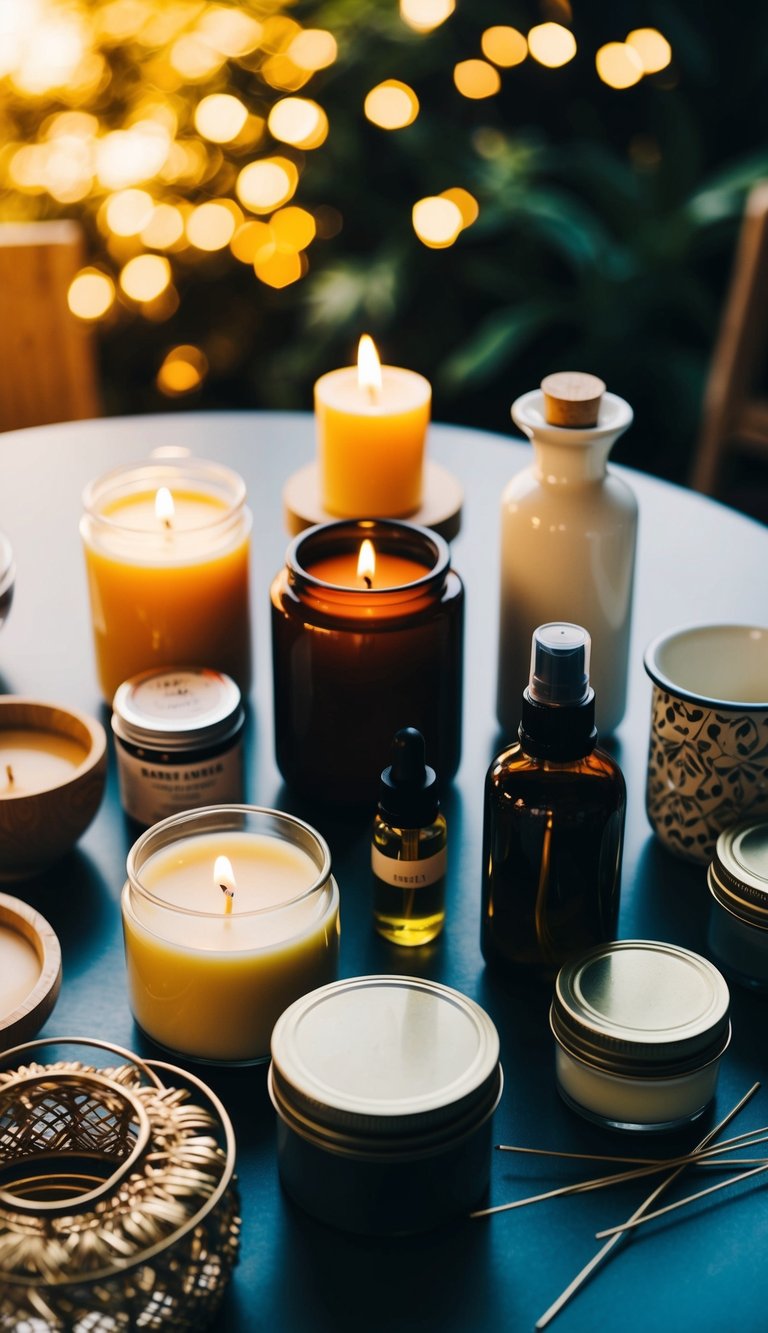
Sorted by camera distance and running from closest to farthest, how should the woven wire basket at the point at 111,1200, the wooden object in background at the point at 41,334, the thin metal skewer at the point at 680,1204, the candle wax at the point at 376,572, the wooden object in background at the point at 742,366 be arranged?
1. the woven wire basket at the point at 111,1200
2. the thin metal skewer at the point at 680,1204
3. the candle wax at the point at 376,572
4. the wooden object in background at the point at 41,334
5. the wooden object in background at the point at 742,366

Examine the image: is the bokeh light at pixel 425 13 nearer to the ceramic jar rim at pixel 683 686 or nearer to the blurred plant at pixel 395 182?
the blurred plant at pixel 395 182

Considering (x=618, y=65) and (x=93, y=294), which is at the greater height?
(x=618, y=65)

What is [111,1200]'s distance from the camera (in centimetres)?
66

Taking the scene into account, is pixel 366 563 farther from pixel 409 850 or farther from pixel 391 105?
pixel 391 105

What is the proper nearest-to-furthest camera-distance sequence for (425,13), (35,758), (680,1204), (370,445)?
1. (680,1204)
2. (35,758)
3. (370,445)
4. (425,13)

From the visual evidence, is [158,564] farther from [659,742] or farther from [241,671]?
[659,742]

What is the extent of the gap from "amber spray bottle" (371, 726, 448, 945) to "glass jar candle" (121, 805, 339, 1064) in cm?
6

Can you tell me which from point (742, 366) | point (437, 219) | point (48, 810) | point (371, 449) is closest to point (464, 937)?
point (48, 810)

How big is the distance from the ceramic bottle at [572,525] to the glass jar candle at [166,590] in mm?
223

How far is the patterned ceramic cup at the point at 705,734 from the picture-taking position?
97 cm

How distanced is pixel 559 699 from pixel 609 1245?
30 centimetres

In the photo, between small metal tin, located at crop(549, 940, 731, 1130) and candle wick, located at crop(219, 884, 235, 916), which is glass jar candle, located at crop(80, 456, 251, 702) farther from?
small metal tin, located at crop(549, 940, 731, 1130)

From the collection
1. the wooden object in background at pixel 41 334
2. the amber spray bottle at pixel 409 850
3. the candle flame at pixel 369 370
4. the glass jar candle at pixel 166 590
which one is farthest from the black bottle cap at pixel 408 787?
the wooden object in background at pixel 41 334

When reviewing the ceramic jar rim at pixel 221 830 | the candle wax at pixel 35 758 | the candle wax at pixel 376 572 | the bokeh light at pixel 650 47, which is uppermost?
the bokeh light at pixel 650 47
